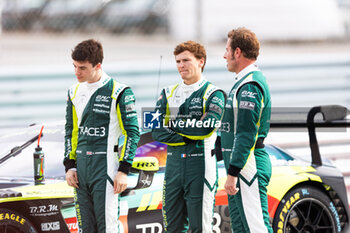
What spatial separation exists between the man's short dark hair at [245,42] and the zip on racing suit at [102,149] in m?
0.77

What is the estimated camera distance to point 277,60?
354 inches

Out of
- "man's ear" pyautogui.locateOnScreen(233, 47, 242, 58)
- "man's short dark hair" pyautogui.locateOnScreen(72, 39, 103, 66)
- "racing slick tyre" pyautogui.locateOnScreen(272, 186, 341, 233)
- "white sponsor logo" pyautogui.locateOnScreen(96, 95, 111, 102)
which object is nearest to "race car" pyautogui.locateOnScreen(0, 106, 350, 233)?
"racing slick tyre" pyautogui.locateOnScreen(272, 186, 341, 233)

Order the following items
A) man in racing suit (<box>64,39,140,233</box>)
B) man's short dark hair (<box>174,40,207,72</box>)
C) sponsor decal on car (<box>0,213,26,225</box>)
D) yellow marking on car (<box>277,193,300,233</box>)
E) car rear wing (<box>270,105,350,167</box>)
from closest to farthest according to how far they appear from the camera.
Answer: man in racing suit (<box>64,39,140,233</box>) → sponsor decal on car (<box>0,213,26,225</box>) → man's short dark hair (<box>174,40,207,72</box>) → yellow marking on car (<box>277,193,300,233</box>) → car rear wing (<box>270,105,350,167</box>)

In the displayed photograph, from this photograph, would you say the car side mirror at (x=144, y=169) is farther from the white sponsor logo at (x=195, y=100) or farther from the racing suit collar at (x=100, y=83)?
the racing suit collar at (x=100, y=83)

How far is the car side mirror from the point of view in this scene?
3781 millimetres

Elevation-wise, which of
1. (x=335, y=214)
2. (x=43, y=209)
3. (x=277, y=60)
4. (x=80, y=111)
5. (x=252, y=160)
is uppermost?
(x=277, y=60)

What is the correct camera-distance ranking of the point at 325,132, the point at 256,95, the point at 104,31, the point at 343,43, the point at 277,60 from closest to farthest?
the point at 256,95 < the point at 325,132 < the point at 104,31 < the point at 343,43 < the point at 277,60

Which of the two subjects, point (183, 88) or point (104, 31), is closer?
point (183, 88)

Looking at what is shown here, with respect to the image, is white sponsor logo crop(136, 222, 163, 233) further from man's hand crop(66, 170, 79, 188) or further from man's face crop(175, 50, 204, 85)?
man's face crop(175, 50, 204, 85)

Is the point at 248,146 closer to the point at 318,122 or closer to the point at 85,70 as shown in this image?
the point at 85,70

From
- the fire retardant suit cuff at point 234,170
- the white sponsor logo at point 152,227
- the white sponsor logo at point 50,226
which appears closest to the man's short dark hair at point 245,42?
the fire retardant suit cuff at point 234,170

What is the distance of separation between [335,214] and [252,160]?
1660 millimetres

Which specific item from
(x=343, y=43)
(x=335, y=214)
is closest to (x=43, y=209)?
(x=335, y=214)

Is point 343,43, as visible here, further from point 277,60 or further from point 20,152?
point 20,152
